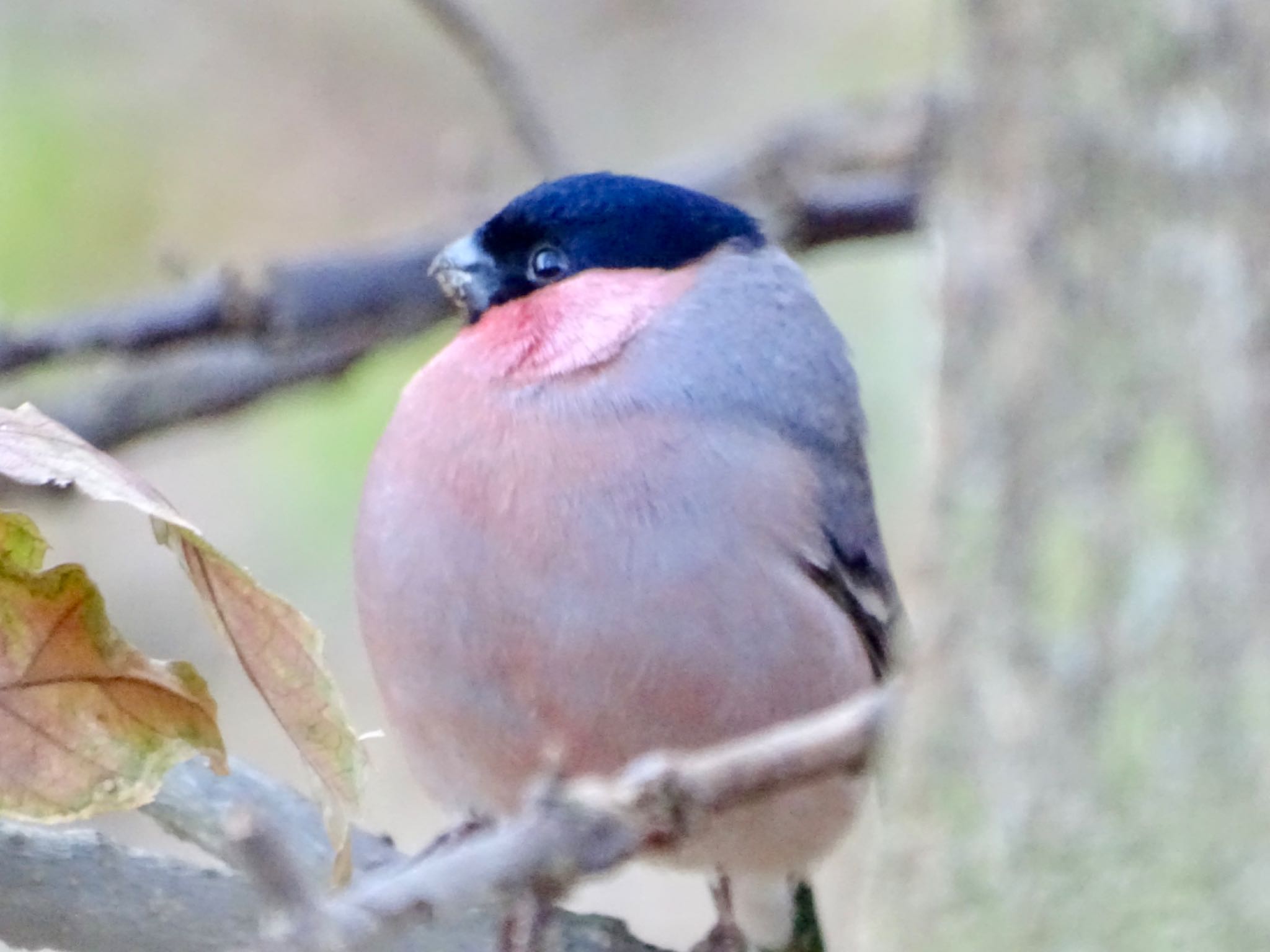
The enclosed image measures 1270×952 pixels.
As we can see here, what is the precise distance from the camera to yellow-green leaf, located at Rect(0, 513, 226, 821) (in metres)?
1.71

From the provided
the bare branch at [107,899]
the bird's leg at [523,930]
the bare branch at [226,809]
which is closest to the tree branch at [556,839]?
the bird's leg at [523,930]

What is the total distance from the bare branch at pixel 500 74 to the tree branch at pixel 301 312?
287mm

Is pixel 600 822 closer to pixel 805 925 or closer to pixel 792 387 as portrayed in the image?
pixel 792 387

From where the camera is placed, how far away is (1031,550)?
1.35 meters

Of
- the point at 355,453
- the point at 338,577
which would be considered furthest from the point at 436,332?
the point at 338,577

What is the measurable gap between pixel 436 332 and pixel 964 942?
9.75 ft

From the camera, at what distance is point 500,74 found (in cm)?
394

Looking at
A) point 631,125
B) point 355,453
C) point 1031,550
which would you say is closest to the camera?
point 1031,550

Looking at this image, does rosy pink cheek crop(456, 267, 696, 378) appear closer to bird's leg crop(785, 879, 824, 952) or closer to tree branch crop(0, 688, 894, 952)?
bird's leg crop(785, 879, 824, 952)

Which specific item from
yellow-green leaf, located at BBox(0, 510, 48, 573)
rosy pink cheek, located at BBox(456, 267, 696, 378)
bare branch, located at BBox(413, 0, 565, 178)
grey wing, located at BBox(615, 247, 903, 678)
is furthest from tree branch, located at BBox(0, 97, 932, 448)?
yellow-green leaf, located at BBox(0, 510, 48, 573)

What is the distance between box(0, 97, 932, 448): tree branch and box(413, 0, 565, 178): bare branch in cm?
29

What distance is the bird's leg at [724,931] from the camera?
2918 millimetres

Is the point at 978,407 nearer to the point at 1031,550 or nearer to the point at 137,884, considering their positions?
the point at 1031,550

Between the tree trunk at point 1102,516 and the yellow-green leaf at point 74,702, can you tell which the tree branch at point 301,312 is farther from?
the tree trunk at point 1102,516
